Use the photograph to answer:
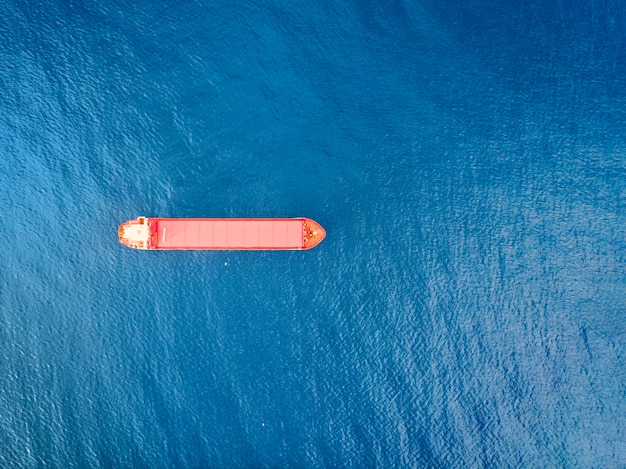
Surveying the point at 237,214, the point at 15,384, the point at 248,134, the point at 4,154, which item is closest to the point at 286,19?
the point at 248,134

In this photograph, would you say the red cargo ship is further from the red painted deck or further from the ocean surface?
the ocean surface

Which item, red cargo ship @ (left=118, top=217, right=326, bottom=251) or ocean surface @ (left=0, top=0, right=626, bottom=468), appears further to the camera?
ocean surface @ (left=0, top=0, right=626, bottom=468)

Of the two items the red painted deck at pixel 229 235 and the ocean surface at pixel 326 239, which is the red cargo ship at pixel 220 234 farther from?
the ocean surface at pixel 326 239

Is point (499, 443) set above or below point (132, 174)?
below

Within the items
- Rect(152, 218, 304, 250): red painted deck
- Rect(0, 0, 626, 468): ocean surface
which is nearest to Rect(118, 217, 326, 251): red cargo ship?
Rect(152, 218, 304, 250): red painted deck

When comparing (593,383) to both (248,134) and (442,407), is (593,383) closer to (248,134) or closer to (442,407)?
(442,407)
